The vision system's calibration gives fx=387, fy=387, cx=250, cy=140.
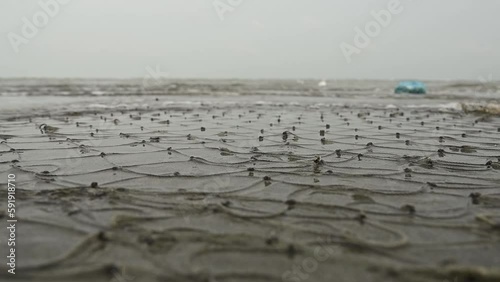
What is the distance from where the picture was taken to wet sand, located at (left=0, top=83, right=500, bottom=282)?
11.5 feet

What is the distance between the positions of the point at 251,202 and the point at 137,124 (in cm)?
959

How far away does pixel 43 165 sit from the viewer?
24.1 feet

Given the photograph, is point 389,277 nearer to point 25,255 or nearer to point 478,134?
point 25,255

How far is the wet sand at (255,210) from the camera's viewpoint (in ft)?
11.5

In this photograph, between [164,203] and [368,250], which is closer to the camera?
[368,250]

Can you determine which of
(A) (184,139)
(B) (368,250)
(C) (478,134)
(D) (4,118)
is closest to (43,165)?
(A) (184,139)
